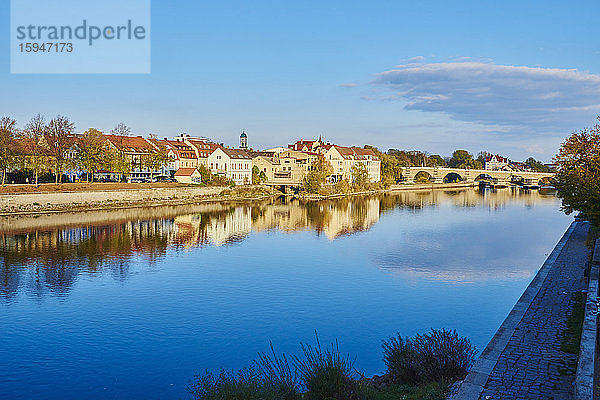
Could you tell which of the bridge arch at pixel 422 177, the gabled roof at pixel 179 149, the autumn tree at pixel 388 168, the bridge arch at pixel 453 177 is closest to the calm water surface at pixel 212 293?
the gabled roof at pixel 179 149

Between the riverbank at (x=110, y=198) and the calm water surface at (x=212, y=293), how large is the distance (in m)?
4.45

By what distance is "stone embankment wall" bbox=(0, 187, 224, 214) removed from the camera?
116 ft

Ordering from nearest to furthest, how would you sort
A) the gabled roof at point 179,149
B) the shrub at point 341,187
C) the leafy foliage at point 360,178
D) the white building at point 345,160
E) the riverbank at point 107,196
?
1. the riverbank at point 107,196
2. the gabled roof at point 179,149
3. the shrub at point 341,187
4. the leafy foliage at point 360,178
5. the white building at point 345,160

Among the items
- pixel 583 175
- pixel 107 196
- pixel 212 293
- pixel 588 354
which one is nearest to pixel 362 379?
pixel 588 354

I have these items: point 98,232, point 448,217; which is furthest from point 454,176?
point 98,232

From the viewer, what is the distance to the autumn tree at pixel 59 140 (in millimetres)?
42412

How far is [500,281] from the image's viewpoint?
59.0 feet

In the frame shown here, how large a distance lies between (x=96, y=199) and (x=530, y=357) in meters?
39.1

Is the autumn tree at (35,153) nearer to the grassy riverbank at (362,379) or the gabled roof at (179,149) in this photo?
the gabled roof at (179,149)

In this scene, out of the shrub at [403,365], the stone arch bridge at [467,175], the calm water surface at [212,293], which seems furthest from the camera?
the stone arch bridge at [467,175]

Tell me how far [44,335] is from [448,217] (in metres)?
34.5

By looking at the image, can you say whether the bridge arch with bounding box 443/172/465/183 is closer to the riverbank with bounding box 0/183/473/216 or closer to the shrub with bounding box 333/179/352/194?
the shrub with bounding box 333/179/352/194

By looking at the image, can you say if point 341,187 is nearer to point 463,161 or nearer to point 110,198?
point 110,198

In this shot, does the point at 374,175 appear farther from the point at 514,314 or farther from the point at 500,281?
the point at 514,314
